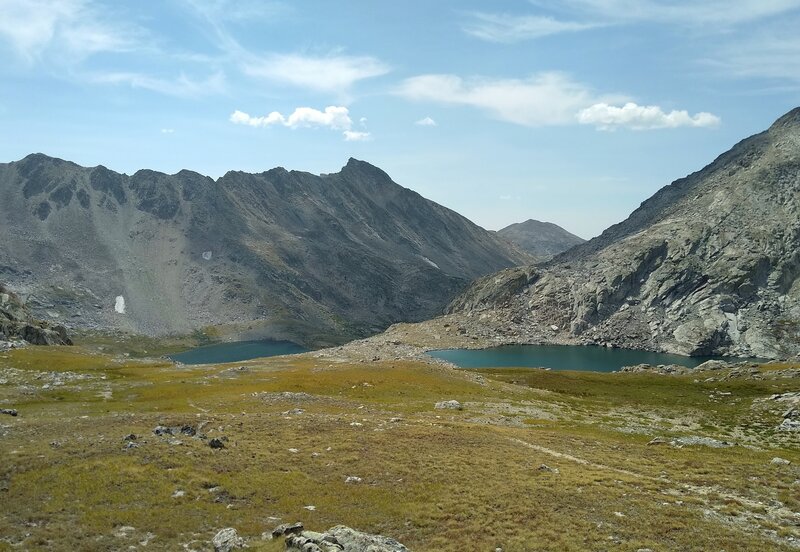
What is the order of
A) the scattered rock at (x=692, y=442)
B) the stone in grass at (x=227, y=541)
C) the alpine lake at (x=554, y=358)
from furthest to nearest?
the alpine lake at (x=554, y=358) < the scattered rock at (x=692, y=442) < the stone in grass at (x=227, y=541)

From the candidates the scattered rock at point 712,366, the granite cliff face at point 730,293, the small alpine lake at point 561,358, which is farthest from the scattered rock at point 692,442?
the granite cliff face at point 730,293

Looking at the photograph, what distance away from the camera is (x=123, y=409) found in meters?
53.2

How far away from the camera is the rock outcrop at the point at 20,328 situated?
4183 inches

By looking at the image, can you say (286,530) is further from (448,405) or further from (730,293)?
(730,293)

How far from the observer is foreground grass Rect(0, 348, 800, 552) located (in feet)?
78.4

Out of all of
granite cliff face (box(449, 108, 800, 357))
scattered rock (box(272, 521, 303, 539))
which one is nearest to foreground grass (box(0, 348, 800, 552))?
scattered rock (box(272, 521, 303, 539))

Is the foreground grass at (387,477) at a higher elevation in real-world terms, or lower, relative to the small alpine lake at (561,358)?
higher

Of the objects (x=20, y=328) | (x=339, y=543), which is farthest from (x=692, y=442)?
(x=20, y=328)

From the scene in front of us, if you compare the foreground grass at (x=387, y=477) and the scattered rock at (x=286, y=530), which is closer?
the scattered rock at (x=286, y=530)

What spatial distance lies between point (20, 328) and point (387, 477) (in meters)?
110

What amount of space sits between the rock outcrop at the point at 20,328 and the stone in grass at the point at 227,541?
92017 millimetres

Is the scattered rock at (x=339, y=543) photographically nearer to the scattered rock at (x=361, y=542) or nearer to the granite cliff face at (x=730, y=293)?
the scattered rock at (x=361, y=542)

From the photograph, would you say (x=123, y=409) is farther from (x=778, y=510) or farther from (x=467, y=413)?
(x=778, y=510)

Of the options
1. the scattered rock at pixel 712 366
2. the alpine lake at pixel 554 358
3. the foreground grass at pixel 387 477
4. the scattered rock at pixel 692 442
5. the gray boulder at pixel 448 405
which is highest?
the foreground grass at pixel 387 477
